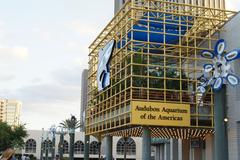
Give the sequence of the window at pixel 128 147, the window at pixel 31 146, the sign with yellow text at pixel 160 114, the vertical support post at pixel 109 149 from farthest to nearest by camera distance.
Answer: the window at pixel 31 146 → the window at pixel 128 147 → the vertical support post at pixel 109 149 → the sign with yellow text at pixel 160 114

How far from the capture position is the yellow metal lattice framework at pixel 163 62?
34.8 m

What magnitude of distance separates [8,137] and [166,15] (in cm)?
4960

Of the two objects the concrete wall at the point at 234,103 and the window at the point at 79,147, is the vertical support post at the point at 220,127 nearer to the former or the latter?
the concrete wall at the point at 234,103

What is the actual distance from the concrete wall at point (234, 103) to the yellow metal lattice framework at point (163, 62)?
1873mm

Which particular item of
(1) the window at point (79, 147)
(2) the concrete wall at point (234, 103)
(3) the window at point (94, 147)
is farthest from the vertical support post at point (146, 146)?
(1) the window at point (79, 147)

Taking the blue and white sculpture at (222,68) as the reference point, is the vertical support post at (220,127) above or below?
below

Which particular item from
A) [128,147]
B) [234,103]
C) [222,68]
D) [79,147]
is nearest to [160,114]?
[234,103]

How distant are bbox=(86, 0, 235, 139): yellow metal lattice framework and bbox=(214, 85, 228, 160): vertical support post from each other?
7.89 metres

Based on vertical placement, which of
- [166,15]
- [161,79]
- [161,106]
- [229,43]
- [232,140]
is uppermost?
[166,15]

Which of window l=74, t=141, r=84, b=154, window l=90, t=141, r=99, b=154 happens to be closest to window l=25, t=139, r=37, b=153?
window l=74, t=141, r=84, b=154

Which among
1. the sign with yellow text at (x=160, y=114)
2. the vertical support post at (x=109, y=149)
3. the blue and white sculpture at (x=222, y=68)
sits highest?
the blue and white sculpture at (x=222, y=68)

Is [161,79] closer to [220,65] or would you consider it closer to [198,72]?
[198,72]

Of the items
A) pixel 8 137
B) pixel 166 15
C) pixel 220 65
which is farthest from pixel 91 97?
pixel 8 137

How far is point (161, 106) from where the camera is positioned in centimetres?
3419
